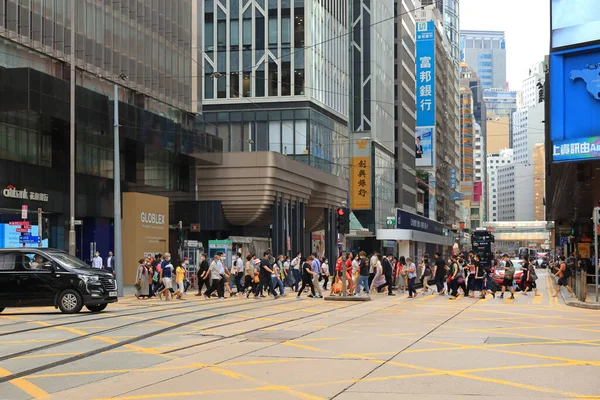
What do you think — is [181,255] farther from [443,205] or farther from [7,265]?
[443,205]

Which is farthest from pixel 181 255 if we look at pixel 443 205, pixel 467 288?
pixel 443 205

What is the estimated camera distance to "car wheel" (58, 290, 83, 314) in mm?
22281

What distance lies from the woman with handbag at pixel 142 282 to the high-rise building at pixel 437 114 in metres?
78.7

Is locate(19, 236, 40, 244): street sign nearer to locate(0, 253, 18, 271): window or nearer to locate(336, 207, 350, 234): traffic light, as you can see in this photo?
locate(0, 253, 18, 271): window

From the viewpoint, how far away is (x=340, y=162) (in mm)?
72938

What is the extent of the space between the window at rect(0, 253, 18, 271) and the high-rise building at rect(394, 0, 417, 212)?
74096mm

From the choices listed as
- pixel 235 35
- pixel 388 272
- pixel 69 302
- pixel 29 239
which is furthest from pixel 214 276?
pixel 235 35

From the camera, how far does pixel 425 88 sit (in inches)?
4225

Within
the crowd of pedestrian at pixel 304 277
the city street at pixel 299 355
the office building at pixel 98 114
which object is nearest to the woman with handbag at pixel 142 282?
the crowd of pedestrian at pixel 304 277

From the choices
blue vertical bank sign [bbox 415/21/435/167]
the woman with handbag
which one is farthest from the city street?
blue vertical bank sign [bbox 415/21/435/167]

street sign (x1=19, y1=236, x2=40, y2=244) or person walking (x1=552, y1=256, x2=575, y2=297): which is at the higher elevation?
street sign (x1=19, y1=236, x2=40, y2=244)

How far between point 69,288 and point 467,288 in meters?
16.2

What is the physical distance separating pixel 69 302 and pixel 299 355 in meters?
10.9

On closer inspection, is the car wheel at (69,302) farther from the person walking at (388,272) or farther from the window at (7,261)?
the person walking at (388,272)
